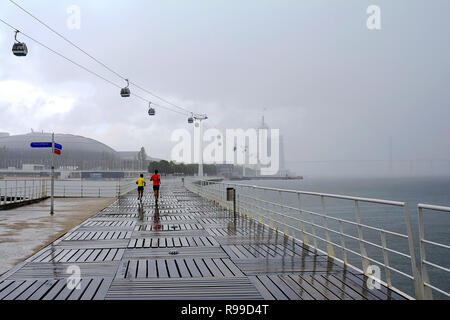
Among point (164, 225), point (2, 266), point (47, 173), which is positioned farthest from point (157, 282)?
point (47, 173)

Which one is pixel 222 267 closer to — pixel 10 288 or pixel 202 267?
pixel 202 267

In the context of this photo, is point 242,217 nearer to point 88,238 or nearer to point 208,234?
point 208,234

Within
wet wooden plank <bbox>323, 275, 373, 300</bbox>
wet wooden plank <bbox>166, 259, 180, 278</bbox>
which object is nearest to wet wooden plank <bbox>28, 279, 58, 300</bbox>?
wet wooden plank <bbox>166, 259, 180, 278</bbox>

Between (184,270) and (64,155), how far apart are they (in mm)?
185446

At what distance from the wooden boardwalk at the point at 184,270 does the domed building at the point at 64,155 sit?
543ft

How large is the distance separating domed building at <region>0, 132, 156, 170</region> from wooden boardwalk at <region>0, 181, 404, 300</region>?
165m

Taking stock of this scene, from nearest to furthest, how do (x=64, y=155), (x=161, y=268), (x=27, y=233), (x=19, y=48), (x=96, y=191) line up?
(x=161, y=268) < (x=27, y=233) < (x=19, y=48) < (x=96, y=191) < (x=64, y=155)

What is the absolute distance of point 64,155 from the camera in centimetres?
17788

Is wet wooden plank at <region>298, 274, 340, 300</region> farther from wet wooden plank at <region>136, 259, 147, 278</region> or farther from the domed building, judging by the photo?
the domed building

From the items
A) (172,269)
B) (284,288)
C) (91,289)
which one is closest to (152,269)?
(172,269)

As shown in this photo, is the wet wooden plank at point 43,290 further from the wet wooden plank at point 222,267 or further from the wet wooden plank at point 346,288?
the wet wooden plank at point 346,288

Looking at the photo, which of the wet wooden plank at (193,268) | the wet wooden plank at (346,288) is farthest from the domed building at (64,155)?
the wet wooden plank at (346,288)

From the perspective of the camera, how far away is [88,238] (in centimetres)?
905
